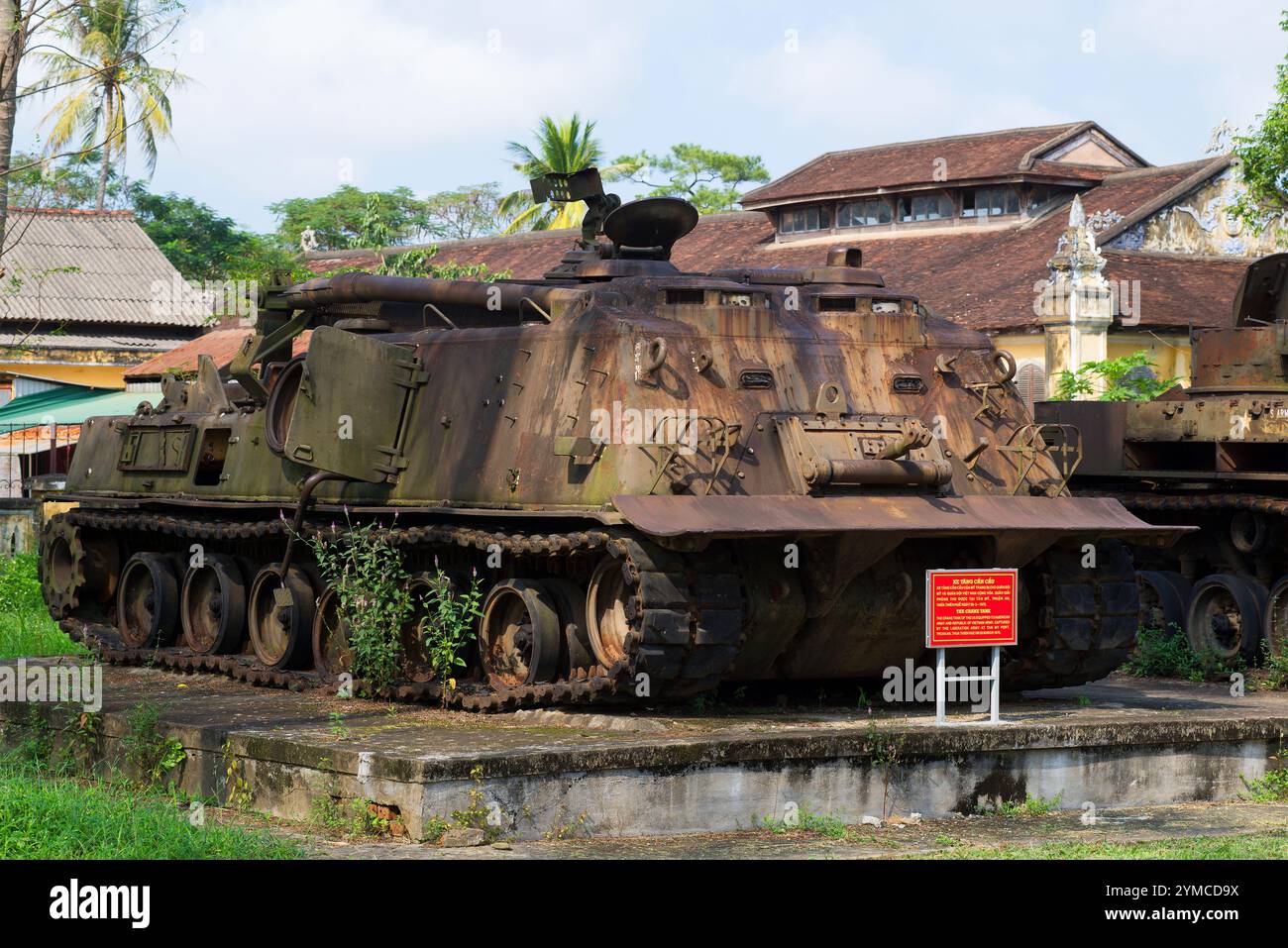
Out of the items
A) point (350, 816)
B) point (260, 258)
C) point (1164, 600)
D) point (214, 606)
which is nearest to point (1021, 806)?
point (350, 816)

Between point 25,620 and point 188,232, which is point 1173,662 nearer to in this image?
point 25,620

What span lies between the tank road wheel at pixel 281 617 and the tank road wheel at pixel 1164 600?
314 inches

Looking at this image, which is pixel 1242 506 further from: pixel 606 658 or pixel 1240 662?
pixel 606 658

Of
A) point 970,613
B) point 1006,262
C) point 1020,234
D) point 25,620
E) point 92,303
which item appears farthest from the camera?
point 92,303

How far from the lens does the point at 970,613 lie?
478 inches

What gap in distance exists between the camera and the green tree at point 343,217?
206 feet

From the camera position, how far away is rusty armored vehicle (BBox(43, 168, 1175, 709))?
12.0 m

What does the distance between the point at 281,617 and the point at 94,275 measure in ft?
103

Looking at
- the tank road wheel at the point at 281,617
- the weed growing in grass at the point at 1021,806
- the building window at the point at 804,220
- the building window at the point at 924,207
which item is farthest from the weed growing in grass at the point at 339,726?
the building window at the point at 804,220

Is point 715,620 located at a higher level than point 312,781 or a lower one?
higher

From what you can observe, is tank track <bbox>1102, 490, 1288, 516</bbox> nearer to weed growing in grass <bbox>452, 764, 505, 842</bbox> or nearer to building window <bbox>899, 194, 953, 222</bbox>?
weed growing in grass <bbox>452, 764, 505, 842</bbox>

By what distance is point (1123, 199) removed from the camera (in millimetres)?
37875

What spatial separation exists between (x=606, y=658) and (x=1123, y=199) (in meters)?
28.0
